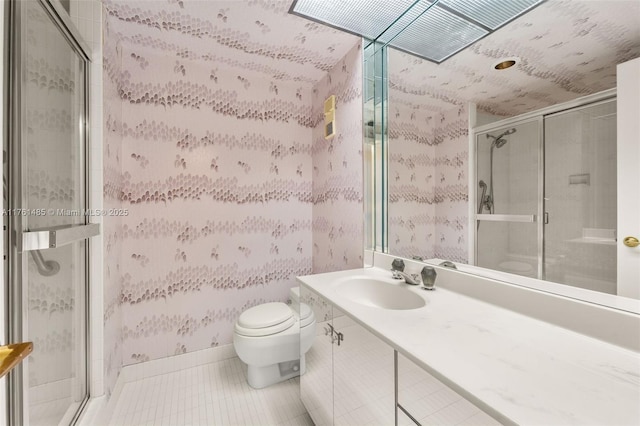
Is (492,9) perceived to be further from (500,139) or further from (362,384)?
(362,384)

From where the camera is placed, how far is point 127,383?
5.51ft

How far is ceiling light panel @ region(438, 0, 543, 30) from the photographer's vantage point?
3.03ft

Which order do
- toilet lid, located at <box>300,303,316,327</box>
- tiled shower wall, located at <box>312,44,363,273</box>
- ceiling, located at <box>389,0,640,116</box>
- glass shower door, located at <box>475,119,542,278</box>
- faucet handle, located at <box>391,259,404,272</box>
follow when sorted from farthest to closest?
1. tiled shower wall, located at <box>312,44,363,273</box>
2. faucet handle, located at <box>391,259,404,272</box>
3. toilet lid, located at <box>300,303,316,327</box>
4. glass shower door, located at <box>475,119,542,278</box>
5. ceiling, located at <box>389,0,640,116</box>

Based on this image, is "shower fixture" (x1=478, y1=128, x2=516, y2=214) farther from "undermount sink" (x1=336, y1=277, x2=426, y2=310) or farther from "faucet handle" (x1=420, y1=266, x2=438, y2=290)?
"undermount sink" (x1=336, y1=277, x2=426, y2=310)

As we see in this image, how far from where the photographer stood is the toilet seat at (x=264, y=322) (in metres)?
1.52

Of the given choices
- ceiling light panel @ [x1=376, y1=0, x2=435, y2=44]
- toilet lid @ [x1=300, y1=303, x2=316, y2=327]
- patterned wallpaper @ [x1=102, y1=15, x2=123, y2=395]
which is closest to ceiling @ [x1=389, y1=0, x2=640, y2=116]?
ceiling light panel @ [x1=376, y1=0, x2=435, y2=44]

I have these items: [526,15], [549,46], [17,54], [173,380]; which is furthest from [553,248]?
[173,380]

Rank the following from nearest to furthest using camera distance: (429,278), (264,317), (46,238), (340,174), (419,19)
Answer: (46,238) < (429,278) < (419,19) < (264,317) < (340,174)

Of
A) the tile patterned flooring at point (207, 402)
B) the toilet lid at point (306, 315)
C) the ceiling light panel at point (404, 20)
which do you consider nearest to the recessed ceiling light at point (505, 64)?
the ceiling light panel at point (404, 20)

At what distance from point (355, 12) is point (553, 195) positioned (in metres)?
1.31

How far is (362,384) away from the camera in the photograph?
857 millimetres

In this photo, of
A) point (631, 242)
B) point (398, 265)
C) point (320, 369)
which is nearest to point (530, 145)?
point (631, 242)

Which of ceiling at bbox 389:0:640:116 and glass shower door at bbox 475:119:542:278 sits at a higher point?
ceiling at bbox 389:0:640:116

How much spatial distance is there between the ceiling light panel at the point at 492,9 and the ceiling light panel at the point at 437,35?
27 millimetres
